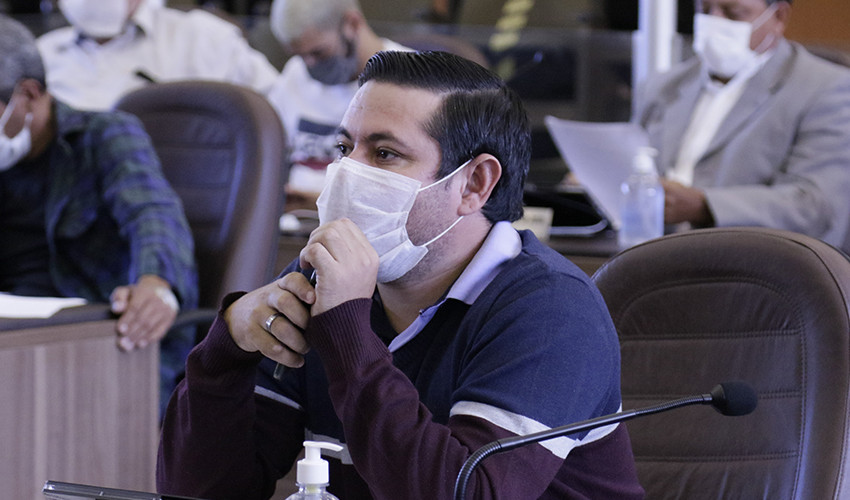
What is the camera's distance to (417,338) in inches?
42.7

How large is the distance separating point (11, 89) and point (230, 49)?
6.37 feet

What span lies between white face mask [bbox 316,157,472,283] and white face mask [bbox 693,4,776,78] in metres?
1.85

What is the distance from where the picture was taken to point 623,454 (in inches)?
41.8

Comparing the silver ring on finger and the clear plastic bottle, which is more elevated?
the silver ring on finger

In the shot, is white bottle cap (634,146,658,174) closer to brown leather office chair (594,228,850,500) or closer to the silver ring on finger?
brown leather office chair (594,228,850,500)

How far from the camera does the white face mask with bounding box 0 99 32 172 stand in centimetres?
214

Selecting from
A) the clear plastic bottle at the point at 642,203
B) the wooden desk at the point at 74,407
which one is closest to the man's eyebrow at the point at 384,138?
the wooden desk at the point at 74,407

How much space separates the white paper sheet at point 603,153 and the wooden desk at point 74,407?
1092 mm

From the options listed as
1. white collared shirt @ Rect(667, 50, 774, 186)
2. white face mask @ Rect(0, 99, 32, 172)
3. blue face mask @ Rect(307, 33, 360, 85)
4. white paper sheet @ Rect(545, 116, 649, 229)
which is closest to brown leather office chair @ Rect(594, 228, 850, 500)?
white paper sheet @ Rect(545, 116, 649, 229)

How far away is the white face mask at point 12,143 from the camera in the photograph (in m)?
2.14

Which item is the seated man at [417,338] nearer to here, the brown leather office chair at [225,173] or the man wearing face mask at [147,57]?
the brown leather office chair at [225,173]

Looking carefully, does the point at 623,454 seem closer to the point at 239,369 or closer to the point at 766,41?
the point at 239,369

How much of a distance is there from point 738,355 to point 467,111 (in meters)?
0.42

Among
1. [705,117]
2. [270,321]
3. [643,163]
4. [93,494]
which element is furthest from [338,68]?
[93,494]
